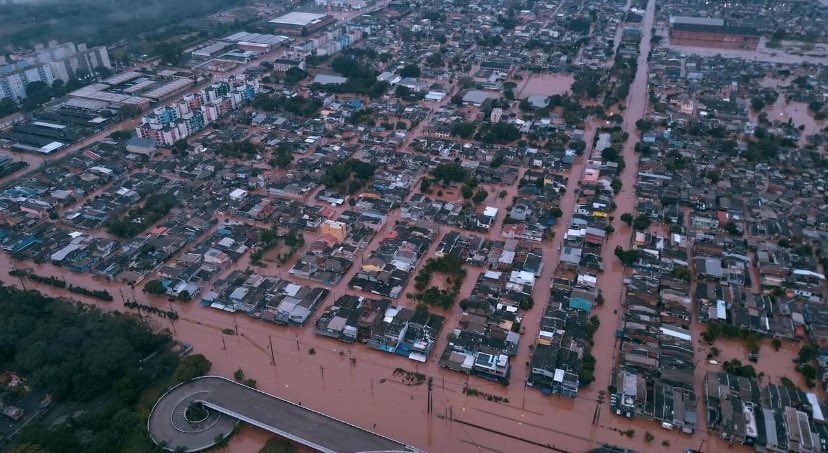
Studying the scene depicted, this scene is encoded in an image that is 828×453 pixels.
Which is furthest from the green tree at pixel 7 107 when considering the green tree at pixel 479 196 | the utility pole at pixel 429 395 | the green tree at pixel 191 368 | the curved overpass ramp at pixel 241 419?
the utility pole at pixel 429 395

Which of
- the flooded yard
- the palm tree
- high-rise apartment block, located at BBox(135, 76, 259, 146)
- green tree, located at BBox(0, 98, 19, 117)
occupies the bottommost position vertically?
the palm tree

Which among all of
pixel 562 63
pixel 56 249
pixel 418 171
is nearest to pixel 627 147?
pixel 418 171

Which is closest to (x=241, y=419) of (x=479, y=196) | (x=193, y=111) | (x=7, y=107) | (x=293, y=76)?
(x=479, y=196)

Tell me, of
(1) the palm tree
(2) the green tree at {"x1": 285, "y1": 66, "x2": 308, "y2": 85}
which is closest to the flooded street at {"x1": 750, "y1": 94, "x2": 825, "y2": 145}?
(2) the green tree at {"x1": 285, "y1": 66, "x2": 308, "y2": 85}

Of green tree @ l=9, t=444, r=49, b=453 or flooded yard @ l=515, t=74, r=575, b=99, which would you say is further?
flooded yard @ l=515, t=74, r=575, b=99

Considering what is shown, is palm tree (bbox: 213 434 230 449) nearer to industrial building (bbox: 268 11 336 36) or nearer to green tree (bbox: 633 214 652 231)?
green tree (bbox: 633 214 652 231)

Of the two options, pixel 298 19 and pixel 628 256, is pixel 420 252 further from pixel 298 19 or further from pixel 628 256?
pixel 298 19

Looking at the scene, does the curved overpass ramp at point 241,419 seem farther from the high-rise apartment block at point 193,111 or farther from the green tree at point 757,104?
the green tree at point 757,104
